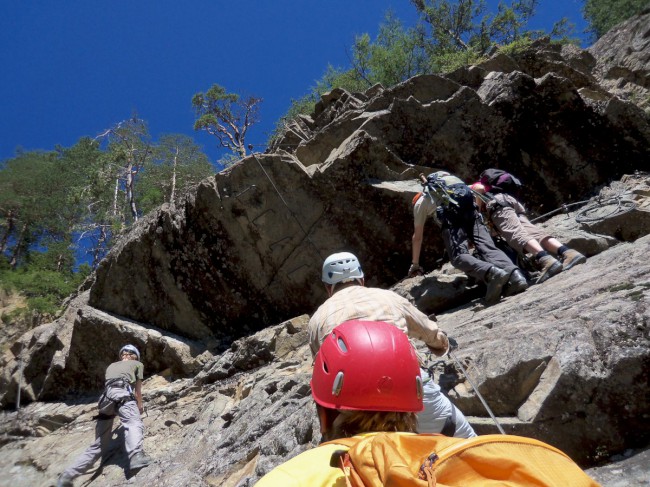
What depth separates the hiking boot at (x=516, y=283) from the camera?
611 centimetres

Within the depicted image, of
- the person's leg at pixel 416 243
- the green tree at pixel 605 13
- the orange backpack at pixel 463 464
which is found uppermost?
the green tree at pixel 605 13

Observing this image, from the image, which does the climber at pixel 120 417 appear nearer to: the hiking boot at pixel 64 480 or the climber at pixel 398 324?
the hiking boot at pixel 64 480

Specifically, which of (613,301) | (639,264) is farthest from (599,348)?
(639,264)

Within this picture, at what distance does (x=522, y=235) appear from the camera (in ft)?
21.7

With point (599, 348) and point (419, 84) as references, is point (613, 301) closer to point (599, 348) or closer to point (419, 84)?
point (599, 348)

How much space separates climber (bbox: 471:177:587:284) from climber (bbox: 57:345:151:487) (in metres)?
5.77

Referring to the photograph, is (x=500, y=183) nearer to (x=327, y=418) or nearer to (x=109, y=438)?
(x=327, y=418)

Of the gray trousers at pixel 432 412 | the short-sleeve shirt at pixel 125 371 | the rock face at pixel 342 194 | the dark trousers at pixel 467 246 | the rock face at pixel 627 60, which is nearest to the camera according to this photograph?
the gray trousers at pixel 432 412

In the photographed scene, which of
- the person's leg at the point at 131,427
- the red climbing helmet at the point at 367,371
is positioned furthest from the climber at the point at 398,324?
the person's leg at the point at 131,427

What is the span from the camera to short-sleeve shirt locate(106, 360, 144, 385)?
7.56 metres

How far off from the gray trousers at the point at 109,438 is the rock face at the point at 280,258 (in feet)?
0.92

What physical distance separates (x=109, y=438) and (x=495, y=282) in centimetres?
600

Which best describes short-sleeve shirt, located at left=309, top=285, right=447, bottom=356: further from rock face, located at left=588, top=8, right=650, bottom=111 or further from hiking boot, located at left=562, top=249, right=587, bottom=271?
rock face, located at left=588, top=8, right=650, bottom=111

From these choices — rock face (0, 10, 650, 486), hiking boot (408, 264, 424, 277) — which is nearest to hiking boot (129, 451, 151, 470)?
rock face (0, 10, 650, 486)
